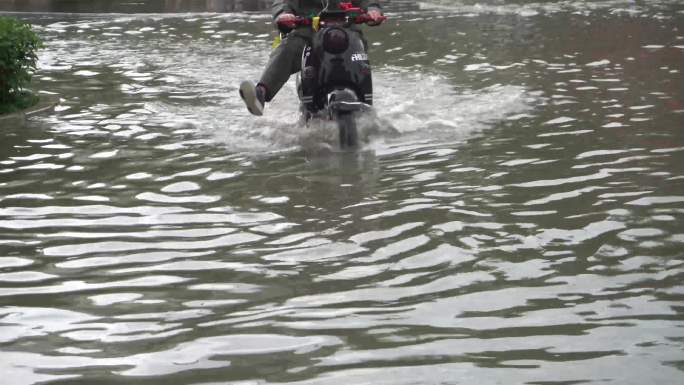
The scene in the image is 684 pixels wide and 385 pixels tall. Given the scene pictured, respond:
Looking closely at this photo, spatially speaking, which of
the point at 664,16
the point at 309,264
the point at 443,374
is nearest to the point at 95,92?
the point at 309,264

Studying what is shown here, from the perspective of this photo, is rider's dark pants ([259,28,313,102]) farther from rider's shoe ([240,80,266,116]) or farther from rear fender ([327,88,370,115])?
rear fender ([327,88,370,115])

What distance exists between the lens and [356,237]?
21.1 feet

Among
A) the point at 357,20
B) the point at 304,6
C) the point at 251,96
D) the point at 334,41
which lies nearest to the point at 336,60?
the point at 334,41

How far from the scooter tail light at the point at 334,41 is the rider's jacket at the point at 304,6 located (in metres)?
0.42

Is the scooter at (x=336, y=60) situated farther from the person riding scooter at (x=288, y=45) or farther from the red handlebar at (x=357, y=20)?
the person riding scooter at (x=288, y=45)

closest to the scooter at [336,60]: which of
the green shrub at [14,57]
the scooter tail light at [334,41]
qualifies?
the scooter tail light at [334,41]

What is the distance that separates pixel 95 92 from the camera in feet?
42.8

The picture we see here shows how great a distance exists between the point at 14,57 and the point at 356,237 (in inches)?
227

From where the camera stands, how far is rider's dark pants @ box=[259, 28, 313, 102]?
10.4m

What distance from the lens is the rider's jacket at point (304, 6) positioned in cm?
1017

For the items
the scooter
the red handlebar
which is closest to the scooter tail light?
the scooter

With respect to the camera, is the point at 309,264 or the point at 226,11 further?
the point at 226,11

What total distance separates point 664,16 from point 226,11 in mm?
10272

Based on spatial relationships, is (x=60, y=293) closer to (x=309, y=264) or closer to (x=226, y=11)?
(x=309, y=264)
